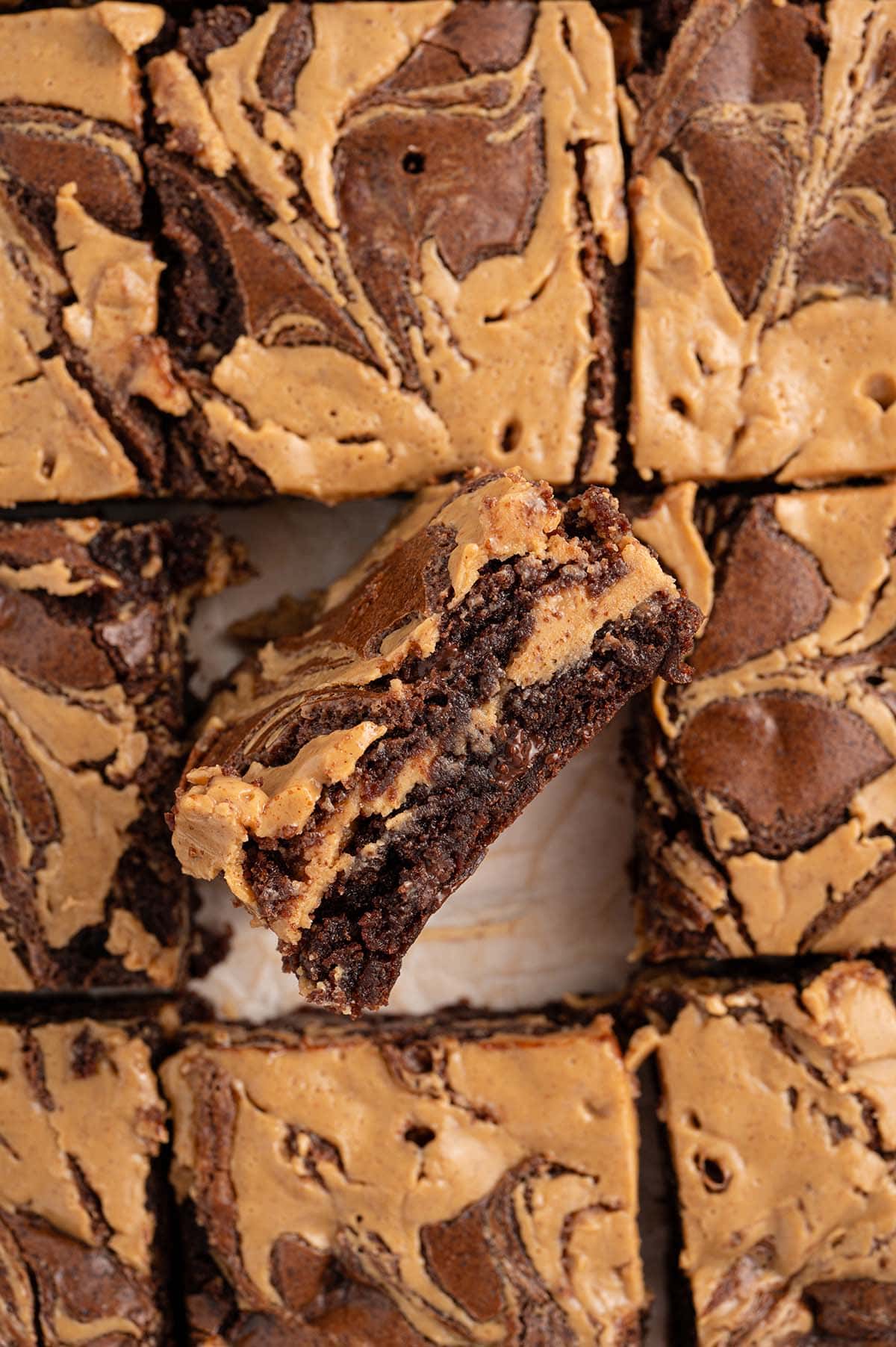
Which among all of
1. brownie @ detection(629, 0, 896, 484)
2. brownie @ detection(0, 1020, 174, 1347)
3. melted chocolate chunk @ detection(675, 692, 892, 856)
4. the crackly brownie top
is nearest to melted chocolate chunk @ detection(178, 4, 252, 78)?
brownie @ detection(629, 0, 896, 484)

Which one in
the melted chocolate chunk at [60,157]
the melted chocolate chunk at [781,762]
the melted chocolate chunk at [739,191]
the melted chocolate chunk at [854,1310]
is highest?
the melted chocolate chunk at [60,157]

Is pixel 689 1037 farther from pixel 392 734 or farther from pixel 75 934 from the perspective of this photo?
pixel 75 934

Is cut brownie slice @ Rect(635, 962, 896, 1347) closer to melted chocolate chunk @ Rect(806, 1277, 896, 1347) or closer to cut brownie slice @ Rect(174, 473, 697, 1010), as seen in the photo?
melted chocolate chunk @ Rect(806, 1277, 896, 1347)

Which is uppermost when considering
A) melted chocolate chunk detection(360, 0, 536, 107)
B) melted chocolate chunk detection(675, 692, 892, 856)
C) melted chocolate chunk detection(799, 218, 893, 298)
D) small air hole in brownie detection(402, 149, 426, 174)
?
melted chocolate chunk detection(360, 0, 536, 107)

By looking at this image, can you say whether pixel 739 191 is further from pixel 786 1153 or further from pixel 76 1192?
pixel 76 1192

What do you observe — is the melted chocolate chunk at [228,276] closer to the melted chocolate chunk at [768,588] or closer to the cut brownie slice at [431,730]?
the cut brownie slice at [431,730]

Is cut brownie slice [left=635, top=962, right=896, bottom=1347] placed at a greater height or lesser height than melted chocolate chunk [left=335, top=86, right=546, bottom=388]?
lesser

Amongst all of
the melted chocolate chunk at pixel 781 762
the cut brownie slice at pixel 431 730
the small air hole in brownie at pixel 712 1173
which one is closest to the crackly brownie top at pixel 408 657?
the cut brownie slice at pixel 431 730

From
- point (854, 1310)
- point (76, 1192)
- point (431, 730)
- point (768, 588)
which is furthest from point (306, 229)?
point (854, 1310)
